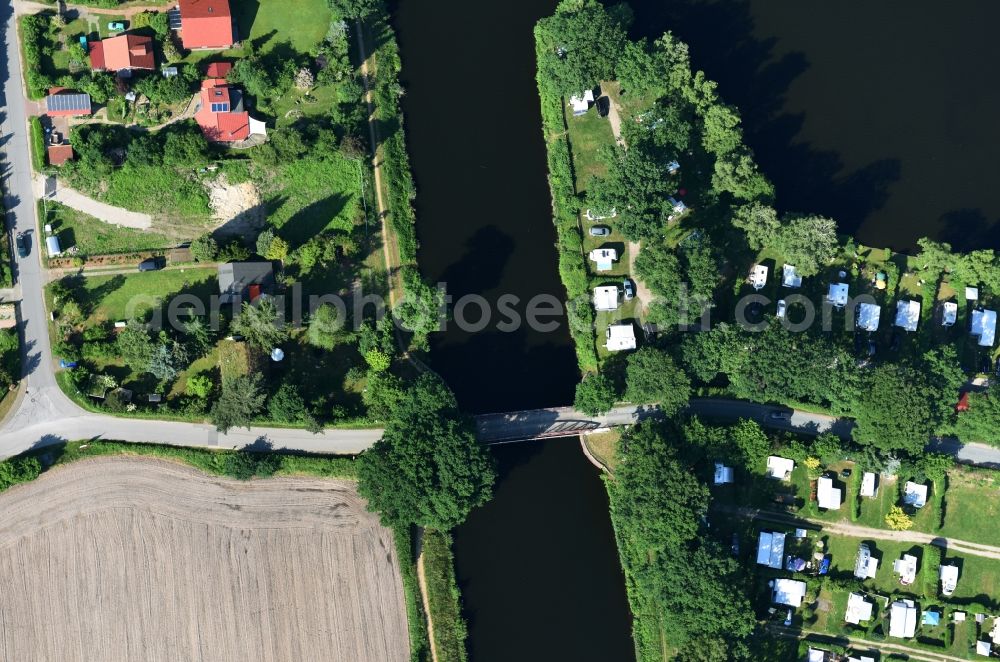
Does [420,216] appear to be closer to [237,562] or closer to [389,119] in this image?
[389,119]

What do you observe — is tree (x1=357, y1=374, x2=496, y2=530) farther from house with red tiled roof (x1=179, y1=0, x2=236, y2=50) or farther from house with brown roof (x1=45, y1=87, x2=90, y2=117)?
house with brown roof (x1=45, y1=87, x2=90, y2=117)

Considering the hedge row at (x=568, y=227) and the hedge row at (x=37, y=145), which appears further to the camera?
the hedge row at (x=568, y=227)

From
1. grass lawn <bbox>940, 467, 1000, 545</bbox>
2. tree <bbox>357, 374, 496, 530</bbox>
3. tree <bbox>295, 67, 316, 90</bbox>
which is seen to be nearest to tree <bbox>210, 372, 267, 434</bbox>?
tree <bbox>357, 374, 496, 530</bbox>

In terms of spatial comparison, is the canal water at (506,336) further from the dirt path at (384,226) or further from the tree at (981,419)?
the tree at (981,419)

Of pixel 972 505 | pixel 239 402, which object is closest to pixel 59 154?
pixel 239 402

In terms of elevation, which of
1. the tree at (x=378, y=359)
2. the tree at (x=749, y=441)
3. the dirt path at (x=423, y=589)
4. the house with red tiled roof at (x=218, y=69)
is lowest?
the dirt path at (x=423, y=589)

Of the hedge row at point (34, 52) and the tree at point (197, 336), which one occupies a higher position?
the hedge row at point (34, 52)

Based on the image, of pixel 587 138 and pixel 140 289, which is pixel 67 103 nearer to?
pixel 140 289

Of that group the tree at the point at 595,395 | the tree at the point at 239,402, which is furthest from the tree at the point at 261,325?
the tree at the point at 595,395
